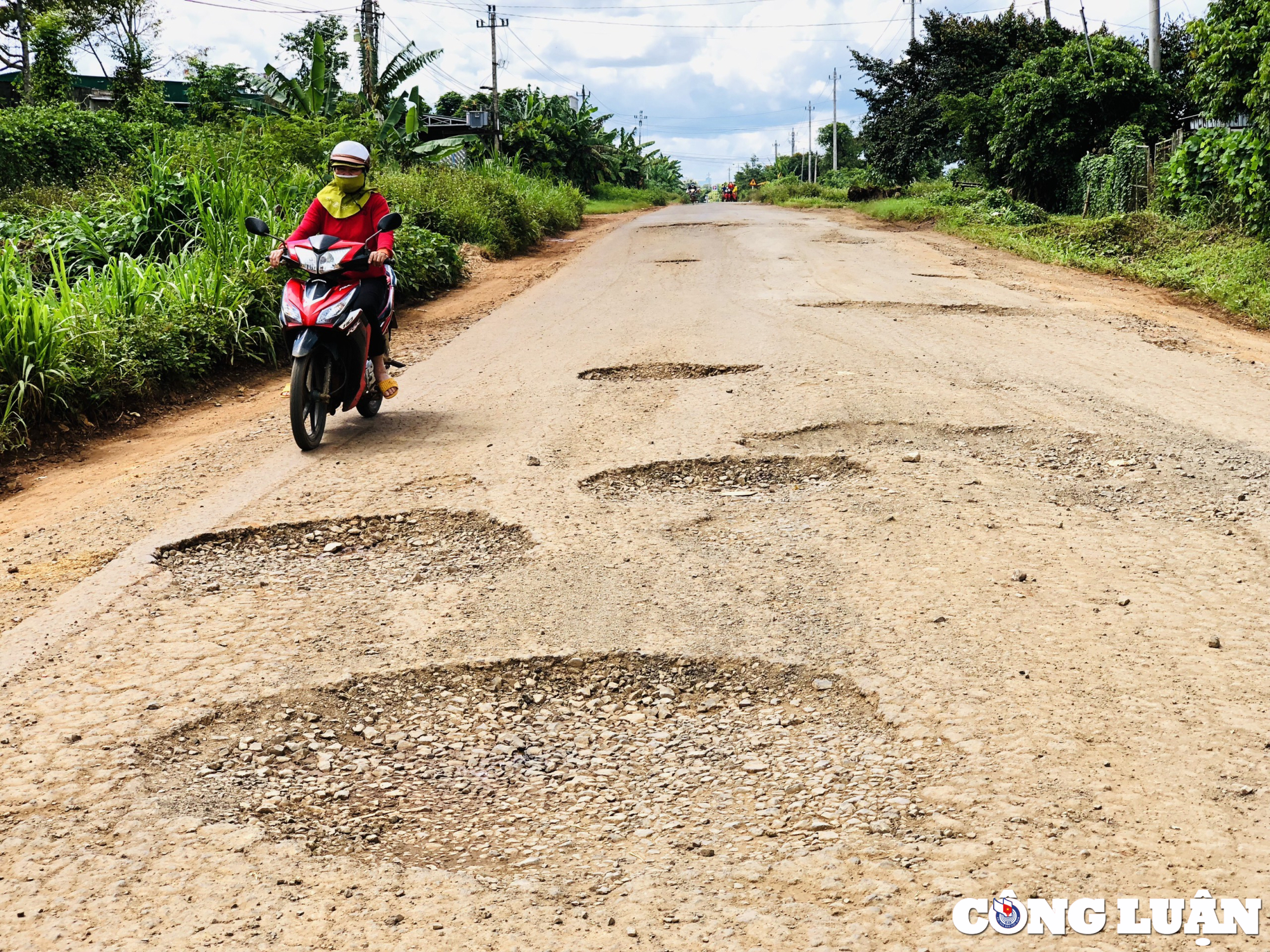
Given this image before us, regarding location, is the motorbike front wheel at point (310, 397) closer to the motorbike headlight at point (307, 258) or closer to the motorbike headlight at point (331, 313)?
the motorbike headlight at point (331, 313)

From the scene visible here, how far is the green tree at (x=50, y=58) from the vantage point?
22.6 metres

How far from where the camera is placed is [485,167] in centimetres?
2055

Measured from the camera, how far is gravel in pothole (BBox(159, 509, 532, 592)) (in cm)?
348

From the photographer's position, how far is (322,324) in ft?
16.2

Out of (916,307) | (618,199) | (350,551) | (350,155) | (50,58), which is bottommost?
(350,551)

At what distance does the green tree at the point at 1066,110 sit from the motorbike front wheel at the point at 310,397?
16261mm

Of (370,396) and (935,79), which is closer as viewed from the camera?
(370,396)

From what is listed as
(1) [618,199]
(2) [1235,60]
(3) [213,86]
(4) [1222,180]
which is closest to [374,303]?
(2) [1235,60]

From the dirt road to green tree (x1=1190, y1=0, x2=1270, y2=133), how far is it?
19.4ft

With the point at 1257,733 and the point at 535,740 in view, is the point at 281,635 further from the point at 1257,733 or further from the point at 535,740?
the point at 1257,733

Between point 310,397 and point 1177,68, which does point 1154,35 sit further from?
point 310,397

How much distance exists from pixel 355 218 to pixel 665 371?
1.99 metres

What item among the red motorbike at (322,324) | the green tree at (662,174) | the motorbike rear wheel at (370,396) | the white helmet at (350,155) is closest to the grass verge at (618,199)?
the green tree at (662,174)

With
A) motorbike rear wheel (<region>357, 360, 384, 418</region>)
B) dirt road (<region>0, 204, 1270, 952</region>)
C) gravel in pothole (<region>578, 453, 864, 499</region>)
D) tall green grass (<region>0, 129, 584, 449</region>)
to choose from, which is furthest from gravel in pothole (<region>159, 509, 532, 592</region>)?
tall green grass (<region>0, 129, 584, 449</region>)
